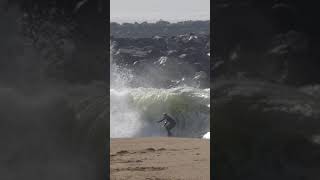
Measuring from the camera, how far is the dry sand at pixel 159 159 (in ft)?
40.9

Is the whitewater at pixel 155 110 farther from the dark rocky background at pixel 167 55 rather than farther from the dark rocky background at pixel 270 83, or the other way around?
the dark rocky background at pixel 270 83

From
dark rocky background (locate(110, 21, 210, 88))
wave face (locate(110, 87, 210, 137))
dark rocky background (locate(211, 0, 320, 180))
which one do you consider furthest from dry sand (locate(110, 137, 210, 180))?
dark rocky background (locate(110, 21, 210, 88))

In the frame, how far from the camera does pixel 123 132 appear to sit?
26.0 metres

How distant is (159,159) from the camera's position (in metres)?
14.6

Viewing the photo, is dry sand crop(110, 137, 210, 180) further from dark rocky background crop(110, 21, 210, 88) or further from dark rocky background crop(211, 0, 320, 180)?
dark rocky background crop(110, 21, 210, 88)

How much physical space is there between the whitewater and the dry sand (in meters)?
6.80

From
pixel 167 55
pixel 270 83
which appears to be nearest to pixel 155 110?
pixel 167 55

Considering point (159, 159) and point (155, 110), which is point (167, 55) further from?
point (159, 159)

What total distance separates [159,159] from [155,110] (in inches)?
575

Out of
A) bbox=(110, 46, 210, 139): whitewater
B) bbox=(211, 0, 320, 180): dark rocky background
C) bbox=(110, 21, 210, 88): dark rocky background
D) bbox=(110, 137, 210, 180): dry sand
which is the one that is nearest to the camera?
bbox=(211, 0, 320, 180): dark rocky background

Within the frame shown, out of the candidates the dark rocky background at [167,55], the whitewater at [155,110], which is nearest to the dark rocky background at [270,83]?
the whitewater at [155,110]

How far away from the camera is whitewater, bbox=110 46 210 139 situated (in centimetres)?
2611

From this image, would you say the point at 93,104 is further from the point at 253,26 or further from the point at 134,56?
the point at 134,56

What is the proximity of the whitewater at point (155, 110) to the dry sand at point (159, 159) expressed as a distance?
6.80 m
